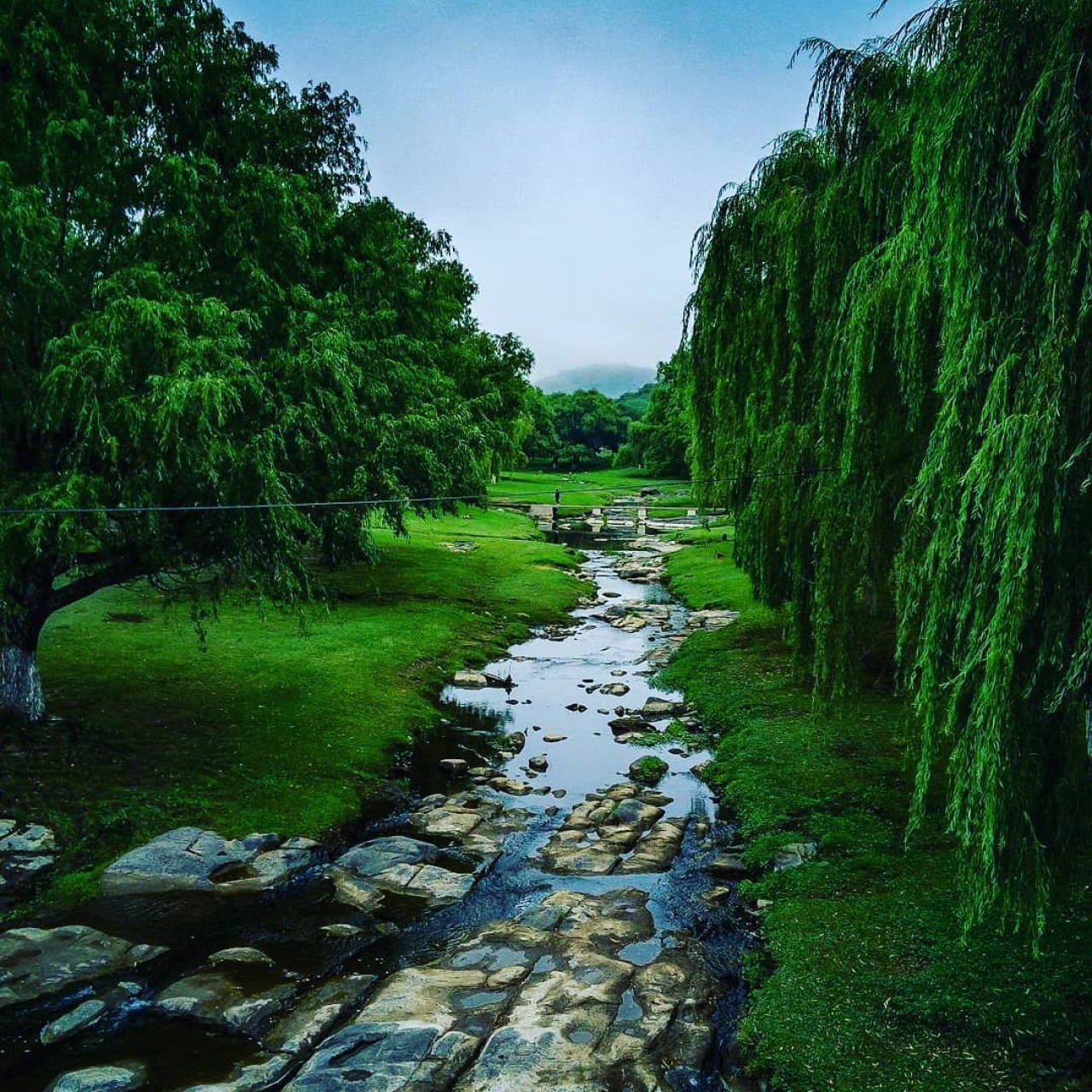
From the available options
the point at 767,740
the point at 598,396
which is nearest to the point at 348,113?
the point at 767,740

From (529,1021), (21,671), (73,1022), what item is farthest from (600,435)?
(73,1022)

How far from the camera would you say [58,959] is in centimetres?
867

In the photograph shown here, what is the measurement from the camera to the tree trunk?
13.2 m

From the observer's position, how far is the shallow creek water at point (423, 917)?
7461 mm

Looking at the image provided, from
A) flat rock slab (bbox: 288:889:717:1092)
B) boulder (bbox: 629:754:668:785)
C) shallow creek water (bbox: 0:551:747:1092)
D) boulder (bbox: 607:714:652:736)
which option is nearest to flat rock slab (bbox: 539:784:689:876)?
shallow creek water (bbox: 0:551:747:1092)

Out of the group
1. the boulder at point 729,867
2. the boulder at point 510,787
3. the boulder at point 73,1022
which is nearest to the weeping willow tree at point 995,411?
the boulder at point 729,867

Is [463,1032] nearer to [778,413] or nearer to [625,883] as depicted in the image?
[625,883]

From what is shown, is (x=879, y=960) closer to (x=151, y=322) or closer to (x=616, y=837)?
(x=616, y=837)

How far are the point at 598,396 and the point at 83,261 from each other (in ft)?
450

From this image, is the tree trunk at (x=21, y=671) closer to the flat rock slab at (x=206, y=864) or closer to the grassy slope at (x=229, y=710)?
the grassy slope at (x=229, y=710)

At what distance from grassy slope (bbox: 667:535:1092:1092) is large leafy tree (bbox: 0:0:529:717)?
8867mm

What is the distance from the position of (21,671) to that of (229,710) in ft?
12.7

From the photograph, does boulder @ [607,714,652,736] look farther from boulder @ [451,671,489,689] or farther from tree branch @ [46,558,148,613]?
tree branch @ [46,558,148,613]

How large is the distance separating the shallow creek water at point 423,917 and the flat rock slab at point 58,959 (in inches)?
8.2
